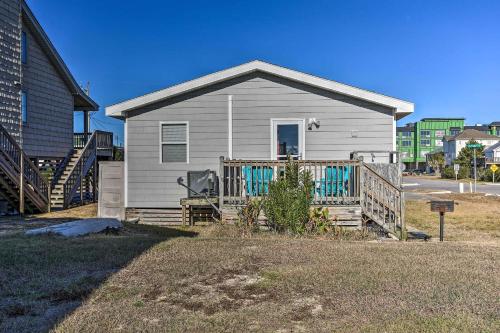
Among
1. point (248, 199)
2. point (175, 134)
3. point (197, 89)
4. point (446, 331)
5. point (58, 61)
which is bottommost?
point (446, 331)

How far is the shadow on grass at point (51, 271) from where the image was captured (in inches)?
141

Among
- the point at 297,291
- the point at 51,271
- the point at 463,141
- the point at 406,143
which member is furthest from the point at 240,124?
the point at 406,143

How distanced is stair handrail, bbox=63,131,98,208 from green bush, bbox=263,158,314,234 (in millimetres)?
9435

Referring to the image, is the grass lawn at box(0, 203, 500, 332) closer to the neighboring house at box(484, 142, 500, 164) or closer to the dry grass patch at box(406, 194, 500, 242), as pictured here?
the dry grass patch at box(406, 194, 500, 242)

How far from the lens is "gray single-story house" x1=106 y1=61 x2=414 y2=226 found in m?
10.1

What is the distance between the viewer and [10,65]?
14898 millimetres

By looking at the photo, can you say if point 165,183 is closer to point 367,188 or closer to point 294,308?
point 367,188

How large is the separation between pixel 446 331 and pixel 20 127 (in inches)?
628

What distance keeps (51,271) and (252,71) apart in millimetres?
6938

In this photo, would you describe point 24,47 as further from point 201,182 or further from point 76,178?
point 201,182

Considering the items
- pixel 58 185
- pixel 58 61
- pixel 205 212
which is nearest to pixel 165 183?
pixel 205 212

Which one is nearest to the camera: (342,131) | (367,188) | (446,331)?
(446,331)

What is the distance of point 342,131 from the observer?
10.2 meters

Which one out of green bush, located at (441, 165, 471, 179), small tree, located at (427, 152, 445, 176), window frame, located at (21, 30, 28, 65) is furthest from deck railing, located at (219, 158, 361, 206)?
small tree, located at (427, 152, 445, 176)
